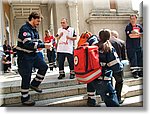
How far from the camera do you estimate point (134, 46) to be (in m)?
1.88

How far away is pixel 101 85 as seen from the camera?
1554 mm

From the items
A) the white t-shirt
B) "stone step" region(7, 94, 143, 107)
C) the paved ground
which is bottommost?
"stone step" region(7, 94, 143, 107)

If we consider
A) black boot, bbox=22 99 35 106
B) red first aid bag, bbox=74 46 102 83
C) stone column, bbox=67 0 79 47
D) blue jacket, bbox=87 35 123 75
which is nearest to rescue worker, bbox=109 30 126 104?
blue jacket, bbox=87 35 123 75

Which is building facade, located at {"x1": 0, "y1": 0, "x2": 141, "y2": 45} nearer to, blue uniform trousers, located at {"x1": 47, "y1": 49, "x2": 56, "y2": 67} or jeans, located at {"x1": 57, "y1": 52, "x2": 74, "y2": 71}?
blue uniform trousers, located at {"x1": 47, "y1": 49, "x2": 56, "y2": 67}

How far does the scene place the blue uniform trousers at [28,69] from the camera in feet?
5.36

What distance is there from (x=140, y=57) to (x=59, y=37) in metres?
0.72

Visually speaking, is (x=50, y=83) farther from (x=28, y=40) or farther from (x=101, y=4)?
(x=101, y=4)

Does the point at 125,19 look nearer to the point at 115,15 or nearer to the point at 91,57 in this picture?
the point at 115,15

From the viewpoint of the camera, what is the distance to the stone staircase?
1675 mm

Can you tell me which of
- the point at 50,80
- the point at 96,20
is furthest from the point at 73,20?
the point at 50,80

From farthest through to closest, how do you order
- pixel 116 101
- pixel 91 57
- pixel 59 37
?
pixel 59 37, pixel 116 101, pixel 91 57

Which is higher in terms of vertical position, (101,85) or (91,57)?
(91,57)

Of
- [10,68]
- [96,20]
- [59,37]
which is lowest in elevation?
[10,68]

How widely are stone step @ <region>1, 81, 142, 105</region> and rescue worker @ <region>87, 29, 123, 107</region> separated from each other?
0.77 ft
